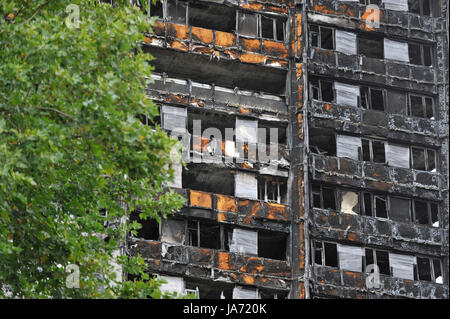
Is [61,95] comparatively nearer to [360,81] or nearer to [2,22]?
[2,22]

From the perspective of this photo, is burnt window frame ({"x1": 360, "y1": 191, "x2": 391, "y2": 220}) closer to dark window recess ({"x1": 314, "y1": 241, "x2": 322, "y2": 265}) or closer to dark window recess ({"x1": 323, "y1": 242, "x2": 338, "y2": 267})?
dark window recess ({"x1": 323, "y1": 242, "x2": 338, "y2": 267})

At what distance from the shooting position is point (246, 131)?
50.3 metres

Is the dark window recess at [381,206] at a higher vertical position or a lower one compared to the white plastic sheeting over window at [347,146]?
lower

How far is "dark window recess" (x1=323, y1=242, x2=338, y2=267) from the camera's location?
4900 centimetres

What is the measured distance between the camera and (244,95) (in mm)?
50812

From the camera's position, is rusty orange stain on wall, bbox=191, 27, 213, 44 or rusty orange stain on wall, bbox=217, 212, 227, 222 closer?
rusty orange stain on wall, bbox=217, 212, 227, 222

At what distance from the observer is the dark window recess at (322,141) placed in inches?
2028

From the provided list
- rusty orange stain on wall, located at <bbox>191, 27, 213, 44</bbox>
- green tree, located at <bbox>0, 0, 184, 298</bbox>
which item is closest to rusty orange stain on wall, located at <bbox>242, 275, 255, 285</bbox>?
rusty orange stain on wall, located at <bbox>191, 27, 213, 44</bbox>

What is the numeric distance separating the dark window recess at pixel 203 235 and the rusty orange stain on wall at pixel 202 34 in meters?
8.62

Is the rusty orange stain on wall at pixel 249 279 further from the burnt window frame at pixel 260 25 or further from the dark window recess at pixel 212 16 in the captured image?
the dark window recess at pixel 212 16

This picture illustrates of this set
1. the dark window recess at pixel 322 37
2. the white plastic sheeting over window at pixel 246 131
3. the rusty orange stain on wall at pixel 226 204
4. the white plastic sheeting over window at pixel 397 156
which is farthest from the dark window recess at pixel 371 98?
the rusty orange stain on wall at pixel 226 204

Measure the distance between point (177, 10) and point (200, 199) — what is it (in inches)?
→ 382

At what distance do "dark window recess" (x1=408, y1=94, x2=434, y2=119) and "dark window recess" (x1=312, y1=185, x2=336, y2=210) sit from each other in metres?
6.50

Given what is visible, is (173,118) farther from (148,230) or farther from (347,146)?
(347,146)
